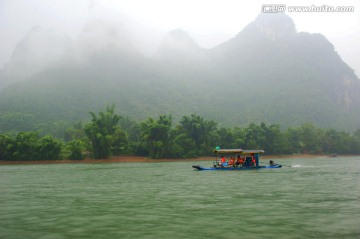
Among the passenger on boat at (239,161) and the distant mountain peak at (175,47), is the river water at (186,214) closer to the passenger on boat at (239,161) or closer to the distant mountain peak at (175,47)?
the passenger on boat at (239,161)

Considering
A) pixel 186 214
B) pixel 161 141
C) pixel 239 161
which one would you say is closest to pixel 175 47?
pixel 161 141

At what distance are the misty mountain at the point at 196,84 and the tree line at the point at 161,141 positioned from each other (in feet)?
79.9

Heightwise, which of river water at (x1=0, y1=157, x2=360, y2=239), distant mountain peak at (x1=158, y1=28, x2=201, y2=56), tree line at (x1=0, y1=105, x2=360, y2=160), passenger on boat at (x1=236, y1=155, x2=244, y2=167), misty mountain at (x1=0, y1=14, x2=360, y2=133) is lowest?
river water at (x1=0, y1=157, x2=360, y2=239)

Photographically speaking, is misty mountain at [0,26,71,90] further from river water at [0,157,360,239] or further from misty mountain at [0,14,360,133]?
river water at [0,157,360,239]

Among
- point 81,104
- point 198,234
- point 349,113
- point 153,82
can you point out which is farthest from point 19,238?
point 349,113

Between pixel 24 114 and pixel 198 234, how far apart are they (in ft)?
336

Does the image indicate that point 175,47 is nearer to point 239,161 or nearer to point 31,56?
point 31,56

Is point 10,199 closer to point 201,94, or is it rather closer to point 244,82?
point 201,94

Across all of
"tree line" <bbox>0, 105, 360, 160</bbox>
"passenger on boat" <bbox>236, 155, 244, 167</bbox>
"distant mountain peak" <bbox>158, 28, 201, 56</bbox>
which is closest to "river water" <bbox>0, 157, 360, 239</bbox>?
"passenger on boat" <bbox>236, 155, 244, 167</bbox>

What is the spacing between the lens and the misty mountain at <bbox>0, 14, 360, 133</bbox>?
118 metres

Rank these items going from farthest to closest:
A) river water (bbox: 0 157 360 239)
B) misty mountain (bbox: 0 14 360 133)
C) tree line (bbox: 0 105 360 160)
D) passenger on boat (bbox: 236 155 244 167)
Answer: misty mountain (bbox: 0 14 360 133)
tree line (bbox: 0 105 360 160)
passenger on boat (bbox: 236 155 244 167)
river water (bbox: 0 157 360 239)

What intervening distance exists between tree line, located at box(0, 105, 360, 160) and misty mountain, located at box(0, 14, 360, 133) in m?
24.4

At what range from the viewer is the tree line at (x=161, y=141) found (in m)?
64.8

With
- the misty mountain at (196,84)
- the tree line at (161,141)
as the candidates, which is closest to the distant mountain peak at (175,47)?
the misty mountain at (196,84)
